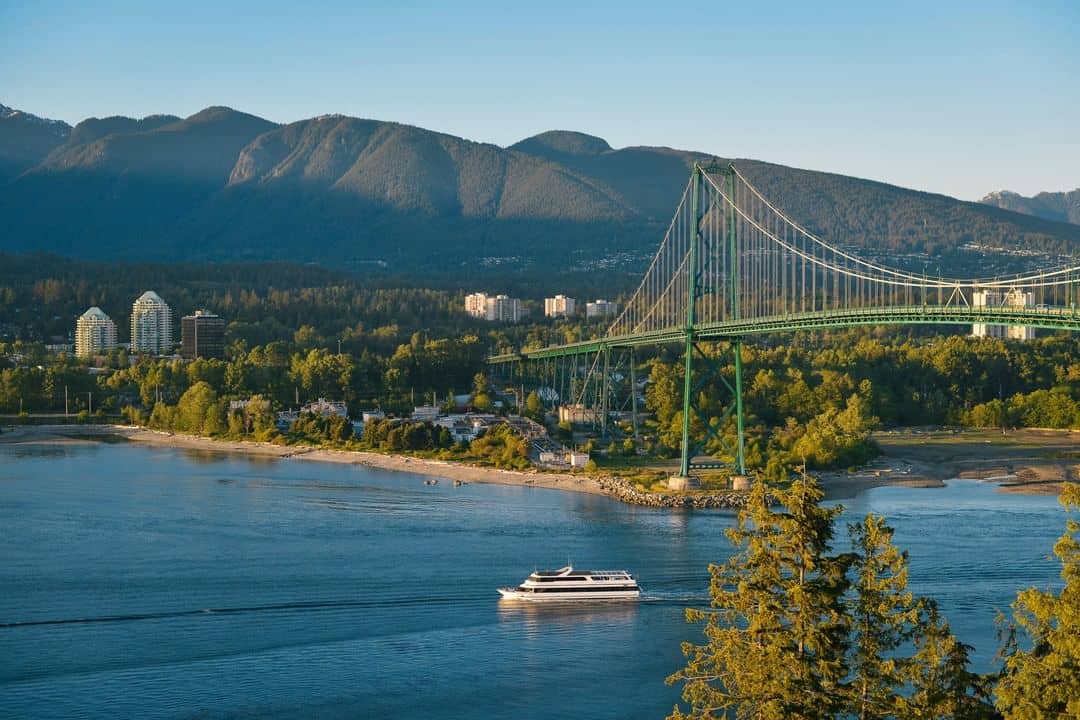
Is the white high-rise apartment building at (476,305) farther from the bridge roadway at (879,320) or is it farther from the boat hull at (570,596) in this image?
the boat hull at (570,596)

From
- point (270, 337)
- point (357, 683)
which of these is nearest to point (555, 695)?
point (357, 683)

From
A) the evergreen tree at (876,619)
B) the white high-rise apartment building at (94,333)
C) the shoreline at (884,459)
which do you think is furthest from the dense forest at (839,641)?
the white high-rise apartment building at (94,333)

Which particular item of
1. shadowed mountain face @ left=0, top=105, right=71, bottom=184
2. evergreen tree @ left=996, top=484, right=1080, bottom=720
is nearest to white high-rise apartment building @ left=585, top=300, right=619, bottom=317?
evergreen tree @ left=996, top=484, right=1080, bottom=720

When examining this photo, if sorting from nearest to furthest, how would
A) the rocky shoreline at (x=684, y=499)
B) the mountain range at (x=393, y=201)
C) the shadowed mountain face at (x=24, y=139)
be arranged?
the rocky shoreline at (x=684, y=499), the mountain range at (x=393, y=201), the shadowed mountain face at (x=24, y=139)

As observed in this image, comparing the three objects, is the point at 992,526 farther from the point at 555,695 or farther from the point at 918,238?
the point at 918,238

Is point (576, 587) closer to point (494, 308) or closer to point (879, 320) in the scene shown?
point (879, 320)

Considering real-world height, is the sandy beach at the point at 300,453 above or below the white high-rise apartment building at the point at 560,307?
below

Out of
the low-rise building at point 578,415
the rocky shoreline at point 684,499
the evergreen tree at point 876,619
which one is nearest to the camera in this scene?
the evergreen tree at point 876,619

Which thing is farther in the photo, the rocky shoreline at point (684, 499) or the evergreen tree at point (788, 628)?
the rocky shoreline at point (684, 499)
